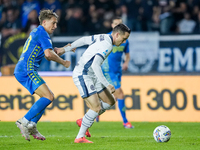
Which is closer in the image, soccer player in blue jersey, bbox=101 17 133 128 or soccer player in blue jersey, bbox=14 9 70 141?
soccer player in blue jersey, bbox=14 9 70 141

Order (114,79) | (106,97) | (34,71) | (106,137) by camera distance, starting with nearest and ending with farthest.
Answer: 1. (34,71)
2. (106,97)
3. (106,137)
4. (114,79)

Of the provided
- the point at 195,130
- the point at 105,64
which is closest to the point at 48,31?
the point at 105,64

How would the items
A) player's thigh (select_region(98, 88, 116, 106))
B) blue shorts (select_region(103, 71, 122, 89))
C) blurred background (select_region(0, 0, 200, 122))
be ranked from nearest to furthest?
1. player's thigh (select_region(98, 88, 116, 106))
2. blue shorts (select_region(103, 71, 122, 89))
3. blurred background (select_region(0, 0, 200, 122))

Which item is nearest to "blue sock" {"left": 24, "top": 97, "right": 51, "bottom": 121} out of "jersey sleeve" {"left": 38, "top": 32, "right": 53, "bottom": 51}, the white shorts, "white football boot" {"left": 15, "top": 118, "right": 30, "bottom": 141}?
"white football boot" {"left": 15, "top": 118, "right": 30, "bottom": 141}

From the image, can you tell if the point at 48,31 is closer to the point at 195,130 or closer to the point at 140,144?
the point at 140,144

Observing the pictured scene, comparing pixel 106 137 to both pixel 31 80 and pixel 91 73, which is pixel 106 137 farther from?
pixel 31 80

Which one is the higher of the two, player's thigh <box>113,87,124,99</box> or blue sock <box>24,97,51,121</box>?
blue sock <box>24,97,51,121</box>

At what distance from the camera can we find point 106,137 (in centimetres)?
726

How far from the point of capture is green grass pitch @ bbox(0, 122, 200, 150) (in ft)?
19.6

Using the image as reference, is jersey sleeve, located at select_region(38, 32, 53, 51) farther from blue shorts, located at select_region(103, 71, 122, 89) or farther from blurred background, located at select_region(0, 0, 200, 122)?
blurred background, located at select_region(0, 0, 200, 122)

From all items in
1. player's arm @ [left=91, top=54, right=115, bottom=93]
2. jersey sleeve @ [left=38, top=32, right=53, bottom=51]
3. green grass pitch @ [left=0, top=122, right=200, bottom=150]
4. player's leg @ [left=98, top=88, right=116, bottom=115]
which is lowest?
green grass pitch @ [left=0, top=122, right=200, bottom=150]

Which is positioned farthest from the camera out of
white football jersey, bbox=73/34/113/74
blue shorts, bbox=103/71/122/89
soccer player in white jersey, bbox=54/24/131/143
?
blue shorts, bbox=103/71/122/89

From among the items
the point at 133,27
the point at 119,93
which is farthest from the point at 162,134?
the point at 133,27

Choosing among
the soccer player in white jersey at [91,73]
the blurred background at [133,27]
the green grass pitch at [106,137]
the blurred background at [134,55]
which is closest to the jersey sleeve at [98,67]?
the soccer player in white jersey at [91,73]
